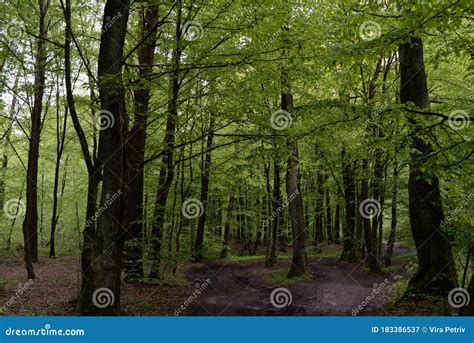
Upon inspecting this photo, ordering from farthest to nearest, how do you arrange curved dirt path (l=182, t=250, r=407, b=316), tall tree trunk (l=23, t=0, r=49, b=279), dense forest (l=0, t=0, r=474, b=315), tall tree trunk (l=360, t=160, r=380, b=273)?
tall tree trunk (l=360, t=160, r=380, b=273) → tall tree trunk (l=23, t=0, r=49, b=279) → curved dirt path (l=182, t=250, r=407, b=316) → dense forest (l=0, t=0, r=474, b=315)

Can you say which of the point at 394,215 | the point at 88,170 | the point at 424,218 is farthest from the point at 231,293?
the point at 88,170

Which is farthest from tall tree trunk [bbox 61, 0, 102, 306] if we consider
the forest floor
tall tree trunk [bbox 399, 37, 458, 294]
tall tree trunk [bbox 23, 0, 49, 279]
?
tall tree trunk [bbox 399, 37, 458, 294]

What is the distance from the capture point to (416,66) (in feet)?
30.2

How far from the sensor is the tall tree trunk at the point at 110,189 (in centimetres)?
646

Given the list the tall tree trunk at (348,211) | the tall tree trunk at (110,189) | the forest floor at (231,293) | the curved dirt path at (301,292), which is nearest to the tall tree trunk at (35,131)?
the forest floor at (231,293)

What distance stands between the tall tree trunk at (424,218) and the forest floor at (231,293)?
586 mm

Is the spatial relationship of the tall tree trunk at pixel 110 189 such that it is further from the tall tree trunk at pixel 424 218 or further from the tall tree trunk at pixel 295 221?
the tall tree trunk at pixel 295 221

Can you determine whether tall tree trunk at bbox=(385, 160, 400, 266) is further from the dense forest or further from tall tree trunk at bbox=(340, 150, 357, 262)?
tall tree trunk at bbox=(340, 150, 357, 262)

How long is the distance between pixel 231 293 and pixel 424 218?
7.39 m

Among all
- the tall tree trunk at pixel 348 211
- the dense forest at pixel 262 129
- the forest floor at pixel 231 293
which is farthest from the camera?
the tall tree trunk at pixel 348 211

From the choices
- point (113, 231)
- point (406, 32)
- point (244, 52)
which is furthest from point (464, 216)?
point (113, 231)

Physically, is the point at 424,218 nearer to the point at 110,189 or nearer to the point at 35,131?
the point at 110,189

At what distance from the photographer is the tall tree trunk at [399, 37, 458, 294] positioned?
866 centimetres

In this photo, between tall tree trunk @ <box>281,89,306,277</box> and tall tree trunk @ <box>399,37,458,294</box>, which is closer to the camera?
tall tree trunk @ <box>399,37,458,294</box>
